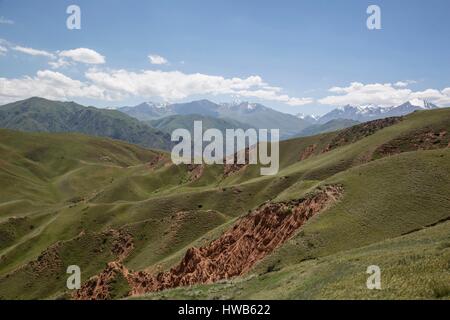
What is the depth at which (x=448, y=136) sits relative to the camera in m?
97.1

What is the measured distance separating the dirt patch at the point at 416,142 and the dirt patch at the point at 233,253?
4634 centimetres

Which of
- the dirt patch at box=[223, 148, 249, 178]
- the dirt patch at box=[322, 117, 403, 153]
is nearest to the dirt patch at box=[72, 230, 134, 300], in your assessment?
the dirt patch at box=[322, 117, 403, 153]

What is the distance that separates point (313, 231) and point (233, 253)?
1187 centimetres

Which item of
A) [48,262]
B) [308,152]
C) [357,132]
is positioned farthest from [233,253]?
[308,152]

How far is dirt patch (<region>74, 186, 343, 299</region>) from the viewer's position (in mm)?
51531

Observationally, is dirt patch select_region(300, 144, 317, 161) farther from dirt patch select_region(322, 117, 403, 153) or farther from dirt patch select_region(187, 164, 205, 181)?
dirt patch select_region(187, 164, 205, 181)

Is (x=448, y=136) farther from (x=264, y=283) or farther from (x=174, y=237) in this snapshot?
(x=264, y=283)

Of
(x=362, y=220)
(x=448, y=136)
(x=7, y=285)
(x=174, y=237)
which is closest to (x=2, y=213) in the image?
(x=7, y=285)

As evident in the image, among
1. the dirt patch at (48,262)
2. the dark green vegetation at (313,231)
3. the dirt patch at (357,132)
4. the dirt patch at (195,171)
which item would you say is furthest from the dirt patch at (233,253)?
the dirt patch at (195,171)

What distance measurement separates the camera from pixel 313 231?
1909 inches

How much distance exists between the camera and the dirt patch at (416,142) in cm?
9650

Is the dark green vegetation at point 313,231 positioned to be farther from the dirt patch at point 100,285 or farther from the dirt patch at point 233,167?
the dirt patch at point 233,167

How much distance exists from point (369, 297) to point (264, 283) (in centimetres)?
1238

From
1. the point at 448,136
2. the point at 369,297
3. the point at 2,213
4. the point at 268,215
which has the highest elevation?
the point at 448,136
